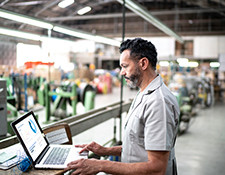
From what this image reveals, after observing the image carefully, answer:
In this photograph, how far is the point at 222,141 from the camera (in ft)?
18.3

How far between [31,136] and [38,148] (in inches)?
3.6

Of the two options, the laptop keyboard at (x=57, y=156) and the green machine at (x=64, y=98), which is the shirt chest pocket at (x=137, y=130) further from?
the green machine at (x=64, y=98)

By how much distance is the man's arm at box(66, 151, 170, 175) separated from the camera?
1.31 metres

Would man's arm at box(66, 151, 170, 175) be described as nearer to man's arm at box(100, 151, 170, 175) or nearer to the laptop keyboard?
man's arm at box(100, 151, 170, 175)

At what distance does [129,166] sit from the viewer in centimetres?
137

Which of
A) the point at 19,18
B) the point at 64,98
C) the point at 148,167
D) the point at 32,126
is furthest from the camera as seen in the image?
the point at 64,98

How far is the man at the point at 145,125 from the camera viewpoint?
4.28 ft

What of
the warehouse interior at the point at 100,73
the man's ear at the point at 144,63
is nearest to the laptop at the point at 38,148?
the warehouse interior at the point at 100,73

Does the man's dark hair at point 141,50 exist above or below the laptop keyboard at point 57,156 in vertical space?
above

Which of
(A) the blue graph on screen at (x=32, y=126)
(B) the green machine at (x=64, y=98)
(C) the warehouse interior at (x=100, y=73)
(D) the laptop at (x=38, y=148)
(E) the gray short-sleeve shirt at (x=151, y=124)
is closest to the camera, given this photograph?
(E) the gray short-sleeve shirt at (x=151, y=124)

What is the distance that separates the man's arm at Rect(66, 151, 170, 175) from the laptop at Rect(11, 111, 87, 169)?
0.39 ft

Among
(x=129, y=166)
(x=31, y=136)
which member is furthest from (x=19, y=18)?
(x=129, y=166)

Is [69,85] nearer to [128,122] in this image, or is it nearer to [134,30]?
[128,122]

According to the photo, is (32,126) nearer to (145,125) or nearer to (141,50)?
(145,125)
